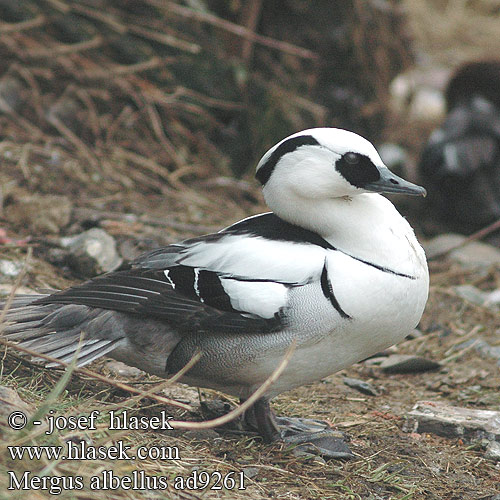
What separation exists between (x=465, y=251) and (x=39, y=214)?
10.3ft

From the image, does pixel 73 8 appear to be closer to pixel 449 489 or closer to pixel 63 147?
pixel 63 147

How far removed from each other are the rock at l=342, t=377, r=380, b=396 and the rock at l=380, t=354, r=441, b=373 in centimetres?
27

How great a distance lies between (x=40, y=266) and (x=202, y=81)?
2.57 meters

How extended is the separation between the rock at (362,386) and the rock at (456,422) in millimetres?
381

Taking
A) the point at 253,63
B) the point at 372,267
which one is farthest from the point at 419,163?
the point at 372,267

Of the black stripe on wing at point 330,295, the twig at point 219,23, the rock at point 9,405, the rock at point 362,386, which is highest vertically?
the twig at point 219,23

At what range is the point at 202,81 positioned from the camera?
20.1 ft

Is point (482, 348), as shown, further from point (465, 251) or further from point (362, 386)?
point (465, 251)

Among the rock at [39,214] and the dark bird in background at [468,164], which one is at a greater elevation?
the dark bird in background at [468,164]

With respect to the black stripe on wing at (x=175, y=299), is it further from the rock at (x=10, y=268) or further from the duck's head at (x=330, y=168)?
the rock at (x=10, y=268)

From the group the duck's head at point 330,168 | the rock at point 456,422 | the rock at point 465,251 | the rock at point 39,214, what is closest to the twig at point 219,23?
the rock at point 465,251

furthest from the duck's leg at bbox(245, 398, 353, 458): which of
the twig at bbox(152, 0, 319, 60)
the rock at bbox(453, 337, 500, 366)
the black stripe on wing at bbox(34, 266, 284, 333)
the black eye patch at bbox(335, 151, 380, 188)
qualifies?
the twig at bbox(152, 0, 319, 60)

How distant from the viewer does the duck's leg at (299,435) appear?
9.27 ft

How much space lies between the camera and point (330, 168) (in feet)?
9.25
